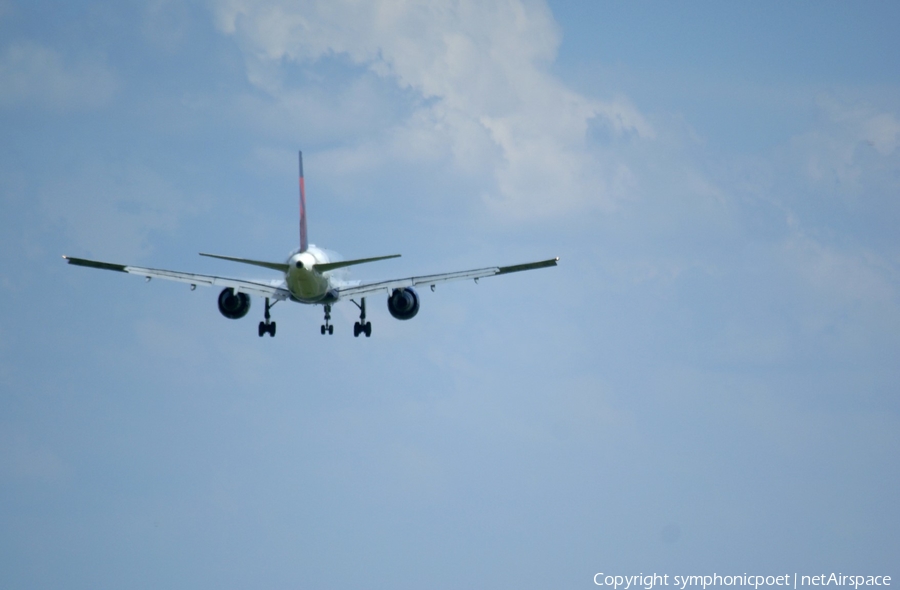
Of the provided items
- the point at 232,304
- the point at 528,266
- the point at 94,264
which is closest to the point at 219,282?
the point at 232,304

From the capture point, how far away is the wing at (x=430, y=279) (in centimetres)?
8700

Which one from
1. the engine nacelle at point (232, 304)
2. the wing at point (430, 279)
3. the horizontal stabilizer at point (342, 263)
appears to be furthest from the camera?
the engine nacelle at point (232, 304)

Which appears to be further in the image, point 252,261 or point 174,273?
point 174,273

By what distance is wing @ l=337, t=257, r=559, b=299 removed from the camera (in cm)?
8700

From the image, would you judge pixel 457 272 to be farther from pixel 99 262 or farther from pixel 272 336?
pixel 99 262

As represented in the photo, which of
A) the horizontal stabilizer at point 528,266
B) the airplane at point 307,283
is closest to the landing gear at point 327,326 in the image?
the airplane at point 307,283

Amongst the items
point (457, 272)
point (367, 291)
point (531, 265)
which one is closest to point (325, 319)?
point (367, 291)

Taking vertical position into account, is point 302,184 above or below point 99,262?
above

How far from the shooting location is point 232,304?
90562mm

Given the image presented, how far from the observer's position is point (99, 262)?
8575cm

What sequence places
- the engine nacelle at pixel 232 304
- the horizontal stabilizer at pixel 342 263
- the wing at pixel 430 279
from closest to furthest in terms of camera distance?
the horizontal stabilizer at pixel 342 263
the wing at pixel 430 279
the engine nacelle at pixel 232 304

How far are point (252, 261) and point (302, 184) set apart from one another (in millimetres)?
14199

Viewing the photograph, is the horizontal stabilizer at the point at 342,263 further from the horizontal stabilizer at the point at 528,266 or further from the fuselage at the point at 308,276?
the horizontal stabilizer at the point at 528,266

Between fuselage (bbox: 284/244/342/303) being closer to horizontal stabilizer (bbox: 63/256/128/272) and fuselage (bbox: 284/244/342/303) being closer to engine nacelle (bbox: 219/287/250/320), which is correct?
engine nacelle (bbox: 219/287/250/320)
